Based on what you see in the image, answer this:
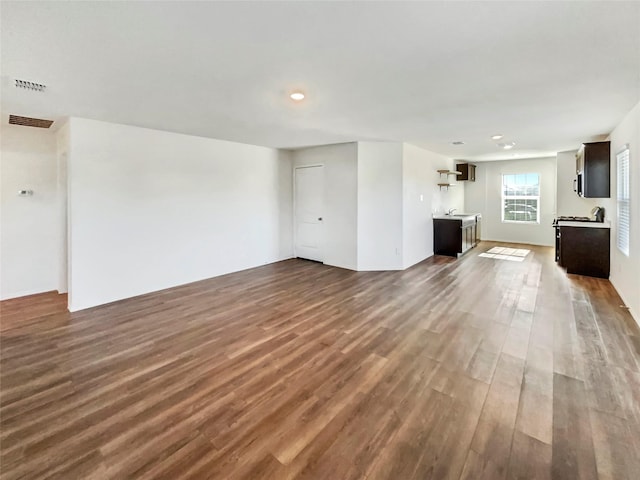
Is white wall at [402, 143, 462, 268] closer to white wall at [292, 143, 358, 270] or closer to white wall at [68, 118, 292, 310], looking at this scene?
white wall at [292, 143, 358, 270]

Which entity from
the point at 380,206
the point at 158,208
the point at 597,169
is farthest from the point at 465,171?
the point at 158,208

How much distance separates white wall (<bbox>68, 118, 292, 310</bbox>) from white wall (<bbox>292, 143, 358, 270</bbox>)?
1.17 metres

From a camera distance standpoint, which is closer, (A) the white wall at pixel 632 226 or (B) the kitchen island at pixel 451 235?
(A) the white wall at pixel 632 226

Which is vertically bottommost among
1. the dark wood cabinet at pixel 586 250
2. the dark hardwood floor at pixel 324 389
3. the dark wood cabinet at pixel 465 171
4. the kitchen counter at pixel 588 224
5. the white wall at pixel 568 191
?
the dark hardwood floor at pixel 324 389

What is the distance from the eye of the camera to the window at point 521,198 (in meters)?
8.63

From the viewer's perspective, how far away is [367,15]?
5.74 feet

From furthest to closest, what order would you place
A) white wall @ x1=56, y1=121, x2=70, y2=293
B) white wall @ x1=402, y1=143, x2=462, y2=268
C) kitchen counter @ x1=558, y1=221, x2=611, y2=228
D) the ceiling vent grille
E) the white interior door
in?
the white interior door
white wall @ x1=402, y1=143, x2=462, y2=268
kitchen counter @ x1=558, y1=221, x2=611, y2=228
white wall @ x1=56, y1=121, x2=70, y2=293
the ceiling vent grille

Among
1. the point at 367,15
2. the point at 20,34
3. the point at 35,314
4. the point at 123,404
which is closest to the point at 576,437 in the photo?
the point at 367,15

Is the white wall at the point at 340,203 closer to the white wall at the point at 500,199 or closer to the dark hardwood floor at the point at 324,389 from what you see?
the dark hardwood floor at the point at 324,389

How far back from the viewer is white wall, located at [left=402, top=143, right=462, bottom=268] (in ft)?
19.8

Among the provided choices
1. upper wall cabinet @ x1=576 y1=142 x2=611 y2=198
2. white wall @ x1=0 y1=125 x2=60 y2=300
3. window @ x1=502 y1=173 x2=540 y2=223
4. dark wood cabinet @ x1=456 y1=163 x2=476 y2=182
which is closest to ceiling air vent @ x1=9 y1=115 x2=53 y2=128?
white wall @ x1=0 y1=125 x2=60 y2=300

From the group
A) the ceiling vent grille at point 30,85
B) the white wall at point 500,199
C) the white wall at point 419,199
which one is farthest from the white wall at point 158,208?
the white wall at point 500,199

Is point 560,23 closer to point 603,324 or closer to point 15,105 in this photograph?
point 603,324

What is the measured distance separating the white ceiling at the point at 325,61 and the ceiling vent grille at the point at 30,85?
0.09 meters
